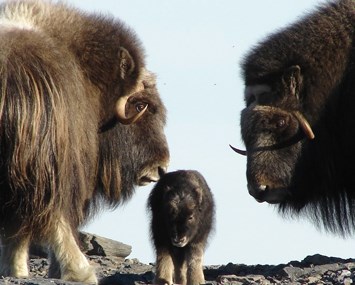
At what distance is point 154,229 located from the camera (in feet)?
22.8

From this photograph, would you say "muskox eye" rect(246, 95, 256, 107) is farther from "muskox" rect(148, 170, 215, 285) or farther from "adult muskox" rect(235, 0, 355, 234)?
"muskox" rect(148, 170, 215, 285)

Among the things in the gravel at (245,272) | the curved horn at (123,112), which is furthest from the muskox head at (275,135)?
the curved horn at (123,112)

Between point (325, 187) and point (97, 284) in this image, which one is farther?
point (325, 187)

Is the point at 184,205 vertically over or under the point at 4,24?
under

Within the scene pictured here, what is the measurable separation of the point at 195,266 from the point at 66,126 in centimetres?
110

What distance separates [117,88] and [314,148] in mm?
1218

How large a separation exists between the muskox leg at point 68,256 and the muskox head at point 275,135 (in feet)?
4.23

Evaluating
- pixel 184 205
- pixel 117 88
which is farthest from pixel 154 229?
pixel 117 88

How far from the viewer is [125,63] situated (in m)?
6.75

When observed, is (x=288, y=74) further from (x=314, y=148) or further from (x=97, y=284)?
(x=97, y=284)

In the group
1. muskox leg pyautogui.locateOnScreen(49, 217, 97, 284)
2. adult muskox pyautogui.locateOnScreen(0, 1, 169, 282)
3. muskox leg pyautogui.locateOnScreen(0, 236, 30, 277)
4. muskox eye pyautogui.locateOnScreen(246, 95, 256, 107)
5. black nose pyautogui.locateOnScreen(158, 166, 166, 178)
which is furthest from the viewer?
muskox eye pyautogui.locateOnScreen(246, 95, 256, 107)

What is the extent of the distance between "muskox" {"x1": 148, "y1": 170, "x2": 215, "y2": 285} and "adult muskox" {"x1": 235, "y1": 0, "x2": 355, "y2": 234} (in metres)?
0.35

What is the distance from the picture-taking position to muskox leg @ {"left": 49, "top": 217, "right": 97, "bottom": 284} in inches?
241

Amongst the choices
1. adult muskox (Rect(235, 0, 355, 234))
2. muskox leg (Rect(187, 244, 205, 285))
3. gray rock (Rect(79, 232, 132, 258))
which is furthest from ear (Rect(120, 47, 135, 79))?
gray rock (Rect(79, 232, 132, 258))
